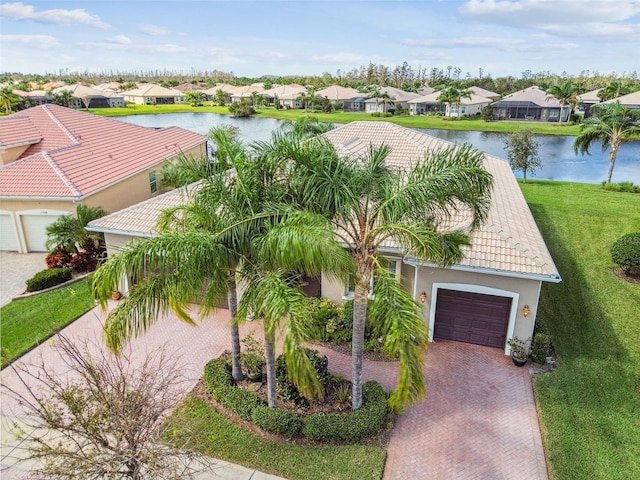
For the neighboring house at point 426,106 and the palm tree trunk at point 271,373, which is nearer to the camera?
the palm tree trunk at point 271,373

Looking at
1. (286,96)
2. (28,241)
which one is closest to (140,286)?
(28,241)

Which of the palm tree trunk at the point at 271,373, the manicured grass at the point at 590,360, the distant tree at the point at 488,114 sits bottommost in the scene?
the manicured grass at the point at 590,360

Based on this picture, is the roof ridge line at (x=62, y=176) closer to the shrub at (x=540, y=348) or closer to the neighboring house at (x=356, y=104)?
the shrub at (x=540, y=348)

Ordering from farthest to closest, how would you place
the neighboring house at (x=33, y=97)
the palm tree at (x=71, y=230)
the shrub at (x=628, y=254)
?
the neighboring house at (x=33, y=97), the palm tree at (x=71, y=230), the shrub at (x=628, y=254)

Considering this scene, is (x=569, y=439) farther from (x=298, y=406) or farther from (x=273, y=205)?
(x=273, y=205)

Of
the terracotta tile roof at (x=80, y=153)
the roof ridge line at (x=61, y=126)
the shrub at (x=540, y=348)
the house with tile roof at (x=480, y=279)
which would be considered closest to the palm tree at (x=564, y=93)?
the terracotta tile roof at (x=80, y=153)

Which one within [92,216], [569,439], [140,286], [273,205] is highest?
[273,205]

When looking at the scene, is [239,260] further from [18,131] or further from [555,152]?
[555,152]
